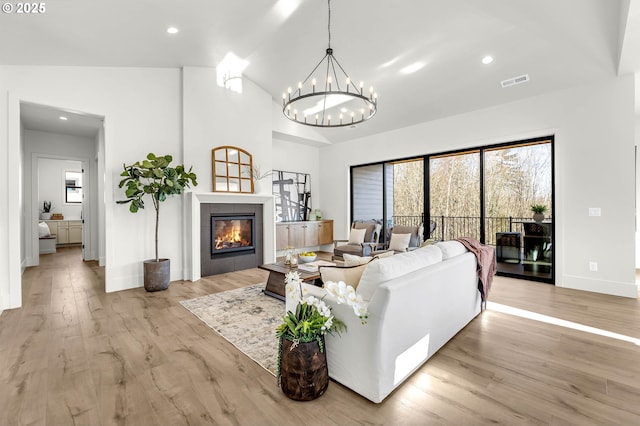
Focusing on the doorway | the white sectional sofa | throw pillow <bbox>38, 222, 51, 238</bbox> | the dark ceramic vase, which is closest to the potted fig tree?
the doorway

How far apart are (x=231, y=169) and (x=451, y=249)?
4.16m

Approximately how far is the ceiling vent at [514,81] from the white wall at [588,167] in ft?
1.69

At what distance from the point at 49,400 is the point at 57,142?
7019 millimetres

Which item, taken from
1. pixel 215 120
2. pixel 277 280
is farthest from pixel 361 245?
pixel 215 120

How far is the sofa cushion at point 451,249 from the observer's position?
2.84 m

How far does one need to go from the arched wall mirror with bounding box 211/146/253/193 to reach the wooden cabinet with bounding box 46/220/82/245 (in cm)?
717

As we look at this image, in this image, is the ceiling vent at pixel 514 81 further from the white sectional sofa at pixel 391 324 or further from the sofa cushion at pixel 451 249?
the white sectional sofa at pixel 391 324

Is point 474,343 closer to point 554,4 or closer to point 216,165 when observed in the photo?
point 554,4

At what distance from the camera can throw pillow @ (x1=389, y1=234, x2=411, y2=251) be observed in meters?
5.39

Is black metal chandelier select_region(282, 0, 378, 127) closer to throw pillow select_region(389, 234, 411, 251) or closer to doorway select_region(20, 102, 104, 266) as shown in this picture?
throw pillow select_region(389, 234, 411, 251)

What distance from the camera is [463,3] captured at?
348 centimetres

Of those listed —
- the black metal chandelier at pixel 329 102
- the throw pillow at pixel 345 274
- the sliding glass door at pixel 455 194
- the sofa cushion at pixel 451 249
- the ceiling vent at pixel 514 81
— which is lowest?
the throw pillow at pixel 345 274

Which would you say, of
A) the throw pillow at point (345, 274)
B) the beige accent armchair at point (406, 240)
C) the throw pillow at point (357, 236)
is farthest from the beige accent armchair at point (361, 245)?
the throw pillow at point (345, 274)

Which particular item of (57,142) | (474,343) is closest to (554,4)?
(474,343)
